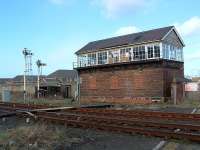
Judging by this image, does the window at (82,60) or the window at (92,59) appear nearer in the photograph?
the window at (92,59)

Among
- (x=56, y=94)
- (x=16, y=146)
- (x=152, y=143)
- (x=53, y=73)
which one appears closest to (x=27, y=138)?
(x=16, y=146)

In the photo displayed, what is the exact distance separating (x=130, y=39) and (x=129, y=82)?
5.67m

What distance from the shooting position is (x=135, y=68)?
37.4 m

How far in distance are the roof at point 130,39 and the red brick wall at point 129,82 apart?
2.77 metres

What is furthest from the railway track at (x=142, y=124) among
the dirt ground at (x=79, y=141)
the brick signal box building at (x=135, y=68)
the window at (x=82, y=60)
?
the window at (x=82, y=60)

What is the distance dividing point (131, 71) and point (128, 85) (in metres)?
1.67

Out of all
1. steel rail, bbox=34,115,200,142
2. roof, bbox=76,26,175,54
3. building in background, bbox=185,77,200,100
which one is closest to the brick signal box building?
roof, bbox=76,26,175,54

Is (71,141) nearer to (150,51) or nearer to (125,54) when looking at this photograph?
(150,51)

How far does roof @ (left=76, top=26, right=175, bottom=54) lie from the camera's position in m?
36.7

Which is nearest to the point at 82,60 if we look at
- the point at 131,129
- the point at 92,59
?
the point at 92,59

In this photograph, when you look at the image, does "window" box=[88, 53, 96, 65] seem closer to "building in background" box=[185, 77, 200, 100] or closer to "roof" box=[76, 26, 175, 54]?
"roof" box=[76, 26, 175, 54]

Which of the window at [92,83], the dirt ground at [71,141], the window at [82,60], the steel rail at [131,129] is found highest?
the window at [82,60]

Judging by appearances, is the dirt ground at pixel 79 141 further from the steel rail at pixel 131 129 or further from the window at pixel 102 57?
the window at pixel 102 57

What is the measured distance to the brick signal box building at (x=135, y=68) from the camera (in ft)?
116
